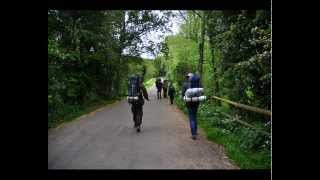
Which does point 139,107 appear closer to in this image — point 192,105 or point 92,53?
point 192,105

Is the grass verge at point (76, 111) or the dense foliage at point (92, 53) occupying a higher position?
the dense foliage at point (92, 53)

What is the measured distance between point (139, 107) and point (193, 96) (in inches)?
34.1

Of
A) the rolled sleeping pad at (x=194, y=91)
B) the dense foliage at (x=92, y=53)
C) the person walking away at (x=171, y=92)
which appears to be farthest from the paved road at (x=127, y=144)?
the dense foliage at (x=92, y=53)

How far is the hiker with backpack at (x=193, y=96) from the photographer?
6059 millimetres

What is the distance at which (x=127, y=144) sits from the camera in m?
5.92

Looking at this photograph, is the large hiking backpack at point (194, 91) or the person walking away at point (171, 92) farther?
the person walking away at point (171, 92)

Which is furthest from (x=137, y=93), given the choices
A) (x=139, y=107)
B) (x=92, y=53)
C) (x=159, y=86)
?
(x=92, y=53)

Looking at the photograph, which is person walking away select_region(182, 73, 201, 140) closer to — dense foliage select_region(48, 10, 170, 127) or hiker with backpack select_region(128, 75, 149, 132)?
dense foliage select_region(48, 10, 170, 127)

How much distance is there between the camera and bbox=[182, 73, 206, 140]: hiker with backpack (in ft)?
19.9

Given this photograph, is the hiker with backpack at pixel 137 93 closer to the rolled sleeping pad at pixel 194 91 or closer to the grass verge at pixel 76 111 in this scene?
the grass verge at pixel 76 111

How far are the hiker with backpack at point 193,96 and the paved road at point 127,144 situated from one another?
10cm

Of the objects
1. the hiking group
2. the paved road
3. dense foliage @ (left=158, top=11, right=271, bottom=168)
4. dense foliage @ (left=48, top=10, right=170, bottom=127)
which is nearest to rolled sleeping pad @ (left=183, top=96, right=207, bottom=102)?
the hiking group
